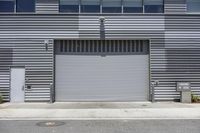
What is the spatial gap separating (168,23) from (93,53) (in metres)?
4.59

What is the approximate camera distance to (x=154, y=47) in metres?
20.6

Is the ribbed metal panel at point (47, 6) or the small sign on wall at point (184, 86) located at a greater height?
the ribbed metal panel at point (47, 6)

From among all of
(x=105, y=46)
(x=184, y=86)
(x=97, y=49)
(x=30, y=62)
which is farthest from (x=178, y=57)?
(x=30, y=62)

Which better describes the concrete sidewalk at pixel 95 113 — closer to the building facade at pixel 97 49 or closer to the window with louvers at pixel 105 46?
the building facade at pixel 97 49
